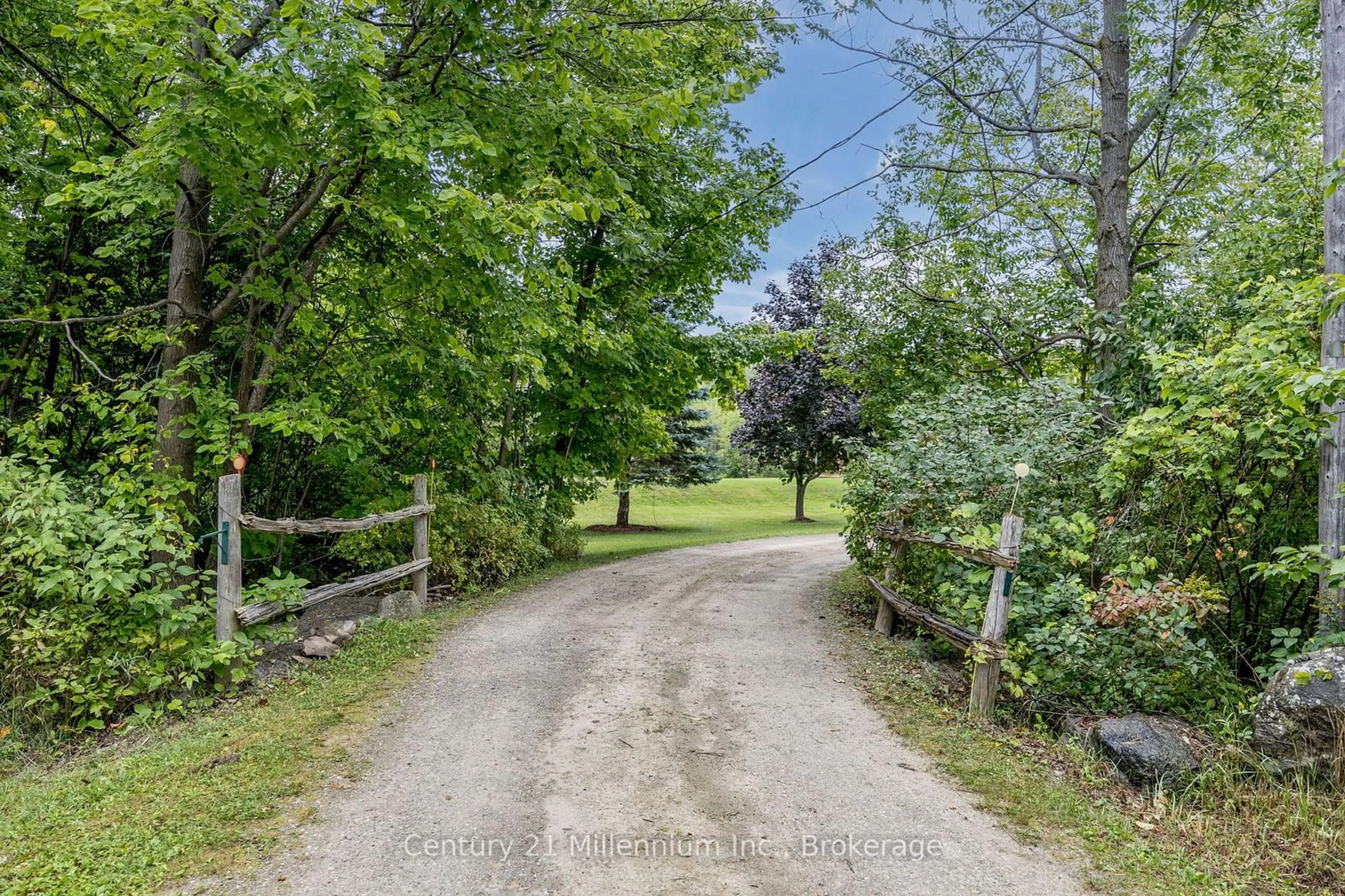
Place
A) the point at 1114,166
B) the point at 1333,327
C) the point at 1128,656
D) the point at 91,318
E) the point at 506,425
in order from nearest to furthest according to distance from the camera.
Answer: the point at 1333,327 → the point at 1128,656 → the point at 91,318 → the point at 1114,166 → the point at 506,425

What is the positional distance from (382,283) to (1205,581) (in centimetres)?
735

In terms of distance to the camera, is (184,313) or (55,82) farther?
(184,313)

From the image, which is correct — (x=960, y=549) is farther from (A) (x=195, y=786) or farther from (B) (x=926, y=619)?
(A) (x=195, y=786)

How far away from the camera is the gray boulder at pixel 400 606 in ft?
24.0

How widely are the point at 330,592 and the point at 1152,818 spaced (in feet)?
20.7

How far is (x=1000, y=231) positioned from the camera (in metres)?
10.6

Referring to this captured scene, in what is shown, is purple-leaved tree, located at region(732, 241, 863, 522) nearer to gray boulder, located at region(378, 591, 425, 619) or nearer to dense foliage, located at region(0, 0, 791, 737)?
dense foliage, located at region(0, 0, 791, 737)

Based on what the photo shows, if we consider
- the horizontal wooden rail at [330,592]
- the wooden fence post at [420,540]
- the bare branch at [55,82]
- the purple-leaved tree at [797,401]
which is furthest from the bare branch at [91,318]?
the purple-leaved tree at [797,401]

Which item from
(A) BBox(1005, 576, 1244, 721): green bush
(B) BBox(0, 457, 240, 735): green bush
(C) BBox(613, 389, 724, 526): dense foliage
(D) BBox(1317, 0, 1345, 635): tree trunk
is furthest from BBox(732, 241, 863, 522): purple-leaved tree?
(B) BBox(0, 457, 240, 735): green bush

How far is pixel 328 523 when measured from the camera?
640 centimetres

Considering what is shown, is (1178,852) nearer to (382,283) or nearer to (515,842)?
(515,842)

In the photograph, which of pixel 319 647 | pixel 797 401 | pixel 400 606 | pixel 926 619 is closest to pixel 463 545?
pixel 400 606

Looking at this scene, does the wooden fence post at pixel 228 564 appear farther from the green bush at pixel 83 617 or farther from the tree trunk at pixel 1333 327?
the tree trunk at pixel 1333 327

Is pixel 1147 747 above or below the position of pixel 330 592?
below
